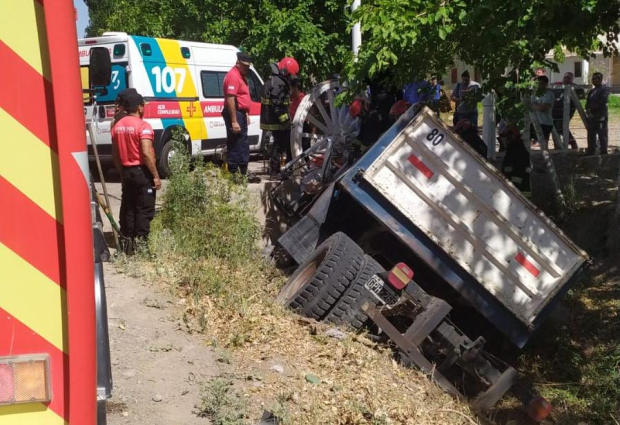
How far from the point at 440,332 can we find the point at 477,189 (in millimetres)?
1531

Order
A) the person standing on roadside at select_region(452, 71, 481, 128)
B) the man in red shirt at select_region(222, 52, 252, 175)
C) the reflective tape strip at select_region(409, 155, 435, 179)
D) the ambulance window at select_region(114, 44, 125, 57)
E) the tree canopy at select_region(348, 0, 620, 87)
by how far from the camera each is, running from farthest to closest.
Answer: the ambulance window at select_region(114, 44, 125, 57), the man in red shirt at select_region(222, 52, 252, 175), the person standing on roadside at select_region(452, 71, 481, 128), the reflective tape strip at select_region(409, 155, 435, 179), the tree canopy at select_region(348, 0, 620, 87)

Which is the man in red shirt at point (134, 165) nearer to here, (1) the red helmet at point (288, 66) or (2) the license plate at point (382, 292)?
(2) the license plate at point (382, 292)

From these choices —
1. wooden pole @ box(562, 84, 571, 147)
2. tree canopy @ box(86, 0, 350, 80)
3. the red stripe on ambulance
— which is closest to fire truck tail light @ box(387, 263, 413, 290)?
the red stripe on ambulance

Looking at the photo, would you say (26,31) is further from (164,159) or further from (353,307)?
(164,159)

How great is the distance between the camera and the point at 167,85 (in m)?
12.8

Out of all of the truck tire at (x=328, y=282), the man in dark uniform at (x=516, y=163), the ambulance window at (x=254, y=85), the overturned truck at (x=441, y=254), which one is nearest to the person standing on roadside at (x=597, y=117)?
the man in dark uniform at (x=516, y=163)

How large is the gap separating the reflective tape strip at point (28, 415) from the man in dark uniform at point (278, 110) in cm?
874

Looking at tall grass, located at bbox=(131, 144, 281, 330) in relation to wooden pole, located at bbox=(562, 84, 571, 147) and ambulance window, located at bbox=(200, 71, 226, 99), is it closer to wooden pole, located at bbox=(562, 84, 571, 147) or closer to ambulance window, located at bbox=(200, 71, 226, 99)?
ambulance window, located at bbox=(200, 71, 226, 99)

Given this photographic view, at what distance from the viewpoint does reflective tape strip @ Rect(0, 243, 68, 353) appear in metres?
2.12

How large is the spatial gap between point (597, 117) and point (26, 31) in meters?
13.0

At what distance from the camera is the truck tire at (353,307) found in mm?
6879

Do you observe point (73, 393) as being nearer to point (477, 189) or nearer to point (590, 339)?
point (477, 189)

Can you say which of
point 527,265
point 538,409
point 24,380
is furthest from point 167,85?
→ point 24,380

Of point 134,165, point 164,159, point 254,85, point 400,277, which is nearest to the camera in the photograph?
point 400,277
